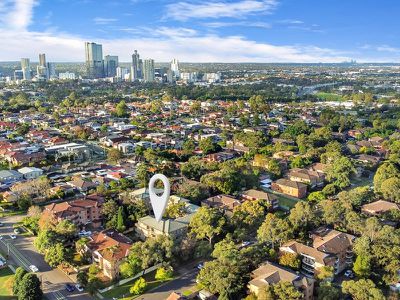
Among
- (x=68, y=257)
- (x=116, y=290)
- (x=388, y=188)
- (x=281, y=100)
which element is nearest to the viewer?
(x=116, y=290)

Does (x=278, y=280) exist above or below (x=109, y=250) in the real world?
below

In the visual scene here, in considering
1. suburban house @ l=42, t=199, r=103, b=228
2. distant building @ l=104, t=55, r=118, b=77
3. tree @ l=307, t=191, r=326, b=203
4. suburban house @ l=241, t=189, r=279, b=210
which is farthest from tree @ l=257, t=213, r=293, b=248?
distant building @ l=104, t=55, r=118, b=77

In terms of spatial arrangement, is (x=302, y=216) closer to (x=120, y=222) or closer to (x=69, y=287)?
(x=120, y=222)

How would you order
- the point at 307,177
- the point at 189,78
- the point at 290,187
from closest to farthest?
the point at 290,187 → the point at 307,177 → the point at 189,78

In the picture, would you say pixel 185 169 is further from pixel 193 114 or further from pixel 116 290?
pixel 193 114

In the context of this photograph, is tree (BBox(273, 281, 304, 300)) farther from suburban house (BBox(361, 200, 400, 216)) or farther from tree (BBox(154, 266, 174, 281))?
suburban house (BBox(361, 200, 400, 216))

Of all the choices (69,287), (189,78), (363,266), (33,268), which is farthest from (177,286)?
(189,78)

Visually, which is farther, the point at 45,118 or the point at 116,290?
the point at 45,118

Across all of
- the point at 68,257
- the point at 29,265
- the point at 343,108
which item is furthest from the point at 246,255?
the point at 343,108
